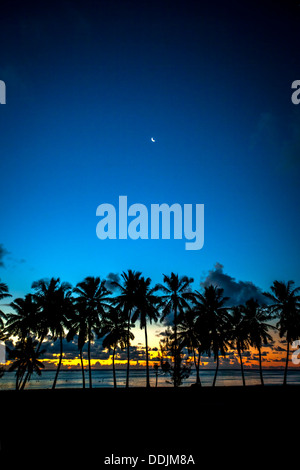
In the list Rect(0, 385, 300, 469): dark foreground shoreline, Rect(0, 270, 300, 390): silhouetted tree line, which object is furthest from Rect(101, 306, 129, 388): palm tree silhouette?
Rect(0, 385, 300, 469): dark foreground shoreline

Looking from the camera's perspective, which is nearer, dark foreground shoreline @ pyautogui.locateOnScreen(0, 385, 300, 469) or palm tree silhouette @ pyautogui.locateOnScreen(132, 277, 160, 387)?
dark foreground shoreline @ pyautogui.locateOnScreen(0, 385, 300, 469)

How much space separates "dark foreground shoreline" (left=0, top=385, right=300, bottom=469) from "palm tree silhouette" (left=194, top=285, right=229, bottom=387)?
1497cm

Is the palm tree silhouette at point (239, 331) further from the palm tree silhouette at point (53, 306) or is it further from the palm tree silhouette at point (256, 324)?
the palm tree silhouette at point (53, 306)

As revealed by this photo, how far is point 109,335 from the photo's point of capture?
35.5m

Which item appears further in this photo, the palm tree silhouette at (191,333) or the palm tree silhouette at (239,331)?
A: the palm tree silhouette at (239,331)

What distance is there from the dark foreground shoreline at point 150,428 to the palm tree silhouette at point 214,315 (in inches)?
589

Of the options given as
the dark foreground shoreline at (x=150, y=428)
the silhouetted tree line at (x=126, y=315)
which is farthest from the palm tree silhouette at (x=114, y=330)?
the dark foreground shoreline at (x=150, y=428)

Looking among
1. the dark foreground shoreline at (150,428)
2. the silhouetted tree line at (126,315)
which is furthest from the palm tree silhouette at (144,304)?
the dark foreground shoreline at (150,428)

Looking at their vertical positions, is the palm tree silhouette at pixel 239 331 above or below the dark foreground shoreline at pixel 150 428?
below

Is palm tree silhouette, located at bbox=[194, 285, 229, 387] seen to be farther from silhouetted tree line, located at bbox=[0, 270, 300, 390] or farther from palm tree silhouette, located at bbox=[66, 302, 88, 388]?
palm tree silhouette, located at bbox=[66, 302, 88, 388]

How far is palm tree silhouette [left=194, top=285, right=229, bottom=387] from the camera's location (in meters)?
34.0

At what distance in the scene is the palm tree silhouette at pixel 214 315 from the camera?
34000mm
